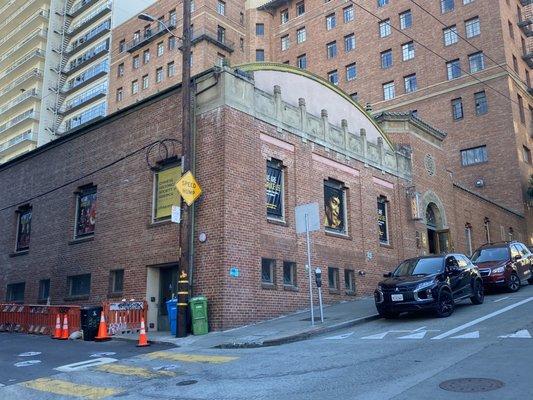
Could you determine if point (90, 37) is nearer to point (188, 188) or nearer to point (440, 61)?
point (440, 61)

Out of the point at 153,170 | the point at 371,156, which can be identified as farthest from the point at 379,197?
the point at 153,170

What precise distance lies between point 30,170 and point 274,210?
13.4 meters

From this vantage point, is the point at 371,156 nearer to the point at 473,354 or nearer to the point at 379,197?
the point at 379,197

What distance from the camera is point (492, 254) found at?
19.9 metres

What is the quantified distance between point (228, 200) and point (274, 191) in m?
2.74

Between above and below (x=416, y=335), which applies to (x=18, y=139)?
above

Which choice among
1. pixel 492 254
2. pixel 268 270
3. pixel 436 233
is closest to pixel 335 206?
pixel 268 270

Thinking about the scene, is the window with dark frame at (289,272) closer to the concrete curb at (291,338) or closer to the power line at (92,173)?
the concrete curb at (291,338)

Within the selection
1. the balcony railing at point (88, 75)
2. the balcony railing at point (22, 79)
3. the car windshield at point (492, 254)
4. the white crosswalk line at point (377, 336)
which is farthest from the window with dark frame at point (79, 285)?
the balcony railing at point (22, 79)

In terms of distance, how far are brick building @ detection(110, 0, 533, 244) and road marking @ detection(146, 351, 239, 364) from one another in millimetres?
27893

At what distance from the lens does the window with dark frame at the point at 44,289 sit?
21.9m

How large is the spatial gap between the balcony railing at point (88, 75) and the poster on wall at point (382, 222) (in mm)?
45951

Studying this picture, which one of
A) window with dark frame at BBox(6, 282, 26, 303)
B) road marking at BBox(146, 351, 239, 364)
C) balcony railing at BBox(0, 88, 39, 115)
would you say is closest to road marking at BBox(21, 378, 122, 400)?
road marking at BBox(146, 351, 239, 364)

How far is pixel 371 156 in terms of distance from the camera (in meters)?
23.5
